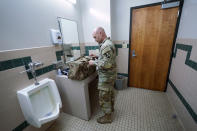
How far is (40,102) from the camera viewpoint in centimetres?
127

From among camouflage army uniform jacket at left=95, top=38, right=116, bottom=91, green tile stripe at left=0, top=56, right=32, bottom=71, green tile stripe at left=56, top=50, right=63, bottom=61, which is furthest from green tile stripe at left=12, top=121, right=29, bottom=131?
camouflage army uniform jacket at left=95, top=38, right=116, bottom=91

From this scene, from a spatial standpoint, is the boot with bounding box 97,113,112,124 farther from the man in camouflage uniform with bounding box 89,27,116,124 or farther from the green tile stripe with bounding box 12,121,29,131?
the green tile stripe with bounding box 12,121,29,131

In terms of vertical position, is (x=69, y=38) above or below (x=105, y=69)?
above

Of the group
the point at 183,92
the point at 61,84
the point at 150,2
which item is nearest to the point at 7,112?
the point at 61,84

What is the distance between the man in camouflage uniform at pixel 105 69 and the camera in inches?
49.5

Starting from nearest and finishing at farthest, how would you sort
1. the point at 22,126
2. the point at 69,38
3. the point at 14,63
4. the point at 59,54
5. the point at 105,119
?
the point at 14,63 < the point at 22,126 < the point at 105,119 < the point at 59,54 < the point at 69,38

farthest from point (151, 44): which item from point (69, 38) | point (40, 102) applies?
point (40, 102)

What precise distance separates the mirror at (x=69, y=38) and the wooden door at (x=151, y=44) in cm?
133

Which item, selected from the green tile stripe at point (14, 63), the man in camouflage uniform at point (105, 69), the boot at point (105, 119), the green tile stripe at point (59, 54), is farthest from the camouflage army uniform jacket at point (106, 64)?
the green tile stripe at point (14, 63)

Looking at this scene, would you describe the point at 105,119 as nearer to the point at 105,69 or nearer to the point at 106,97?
the point at 106,97

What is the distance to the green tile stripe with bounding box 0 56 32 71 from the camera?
961mm

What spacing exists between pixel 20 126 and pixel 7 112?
0.92 ft

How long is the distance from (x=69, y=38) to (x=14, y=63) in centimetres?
105

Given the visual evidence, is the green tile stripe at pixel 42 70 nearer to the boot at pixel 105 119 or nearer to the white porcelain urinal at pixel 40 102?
the white porcelain urinal at pixel 40 102
